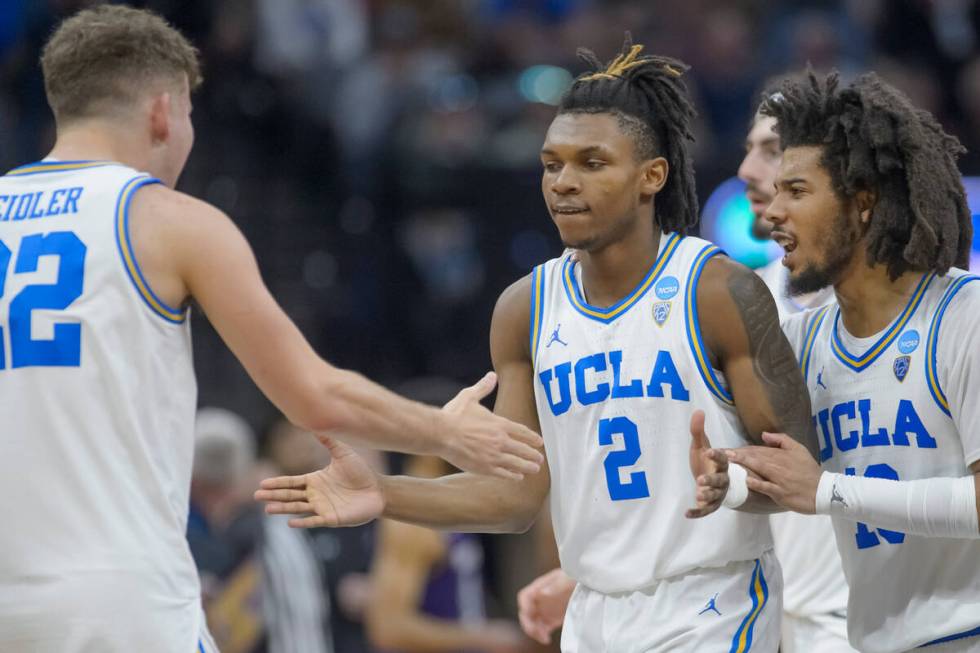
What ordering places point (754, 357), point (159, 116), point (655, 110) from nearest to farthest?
1. point (159, 116)
2. point (754, 357)
3. point (655, 110)

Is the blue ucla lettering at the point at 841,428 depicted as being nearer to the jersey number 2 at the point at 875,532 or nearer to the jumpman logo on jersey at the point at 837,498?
the jersey number 2 at the point at 875,532

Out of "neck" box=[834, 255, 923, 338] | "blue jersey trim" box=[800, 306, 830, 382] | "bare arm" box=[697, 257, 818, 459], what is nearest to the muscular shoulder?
"bare arm" box=[697, 257, 818, 459]

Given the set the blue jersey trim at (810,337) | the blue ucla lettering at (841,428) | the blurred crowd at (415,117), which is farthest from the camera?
the blurred crowd at (415,117)

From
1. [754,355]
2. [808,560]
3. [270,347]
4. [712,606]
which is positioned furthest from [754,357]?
[270,347]

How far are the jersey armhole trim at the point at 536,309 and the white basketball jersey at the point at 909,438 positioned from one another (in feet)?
3.04

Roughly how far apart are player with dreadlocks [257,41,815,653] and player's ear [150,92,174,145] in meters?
1.06

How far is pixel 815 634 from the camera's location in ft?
17.2

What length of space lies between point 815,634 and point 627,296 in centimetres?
151

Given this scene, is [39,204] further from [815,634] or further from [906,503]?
[815,634]

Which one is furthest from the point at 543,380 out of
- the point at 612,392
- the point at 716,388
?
the point at 716,388

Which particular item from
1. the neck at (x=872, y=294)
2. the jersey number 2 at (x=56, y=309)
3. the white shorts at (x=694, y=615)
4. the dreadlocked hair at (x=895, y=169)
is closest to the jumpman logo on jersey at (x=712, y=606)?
the white shorts at (x=694, y=615)

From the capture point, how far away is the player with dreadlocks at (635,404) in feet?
14.5

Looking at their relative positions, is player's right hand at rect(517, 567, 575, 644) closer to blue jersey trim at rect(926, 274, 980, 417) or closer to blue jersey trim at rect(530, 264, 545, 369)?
blue jersey trim at rect(530, 264, 545, 369)

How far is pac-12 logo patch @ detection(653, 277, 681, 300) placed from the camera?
15.0 ft
